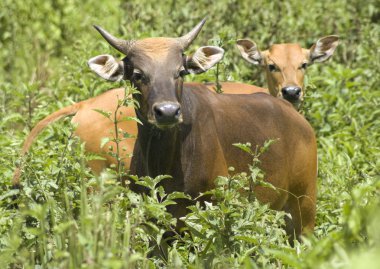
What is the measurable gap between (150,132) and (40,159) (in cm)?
93

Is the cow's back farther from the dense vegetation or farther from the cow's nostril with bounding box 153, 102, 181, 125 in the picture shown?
the cow's nostril with bounding box 153, 102, 181, 125

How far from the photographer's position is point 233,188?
577 cm

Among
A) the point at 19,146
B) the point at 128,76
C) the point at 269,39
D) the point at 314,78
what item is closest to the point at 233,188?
the point at 128,76

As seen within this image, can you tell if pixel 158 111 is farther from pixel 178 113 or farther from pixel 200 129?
pixel 200 129

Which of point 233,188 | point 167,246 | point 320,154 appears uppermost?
point 233,188

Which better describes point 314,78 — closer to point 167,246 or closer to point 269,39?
point 269,39

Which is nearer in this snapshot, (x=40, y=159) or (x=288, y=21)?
(x=40, y=159)

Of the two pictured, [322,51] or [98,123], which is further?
[322,51]

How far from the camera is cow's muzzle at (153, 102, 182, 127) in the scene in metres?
6.22

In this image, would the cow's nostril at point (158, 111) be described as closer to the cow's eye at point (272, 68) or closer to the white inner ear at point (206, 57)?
the white inner ear at point (206, 57)

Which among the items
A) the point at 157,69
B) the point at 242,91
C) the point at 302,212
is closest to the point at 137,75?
the point at 157,69

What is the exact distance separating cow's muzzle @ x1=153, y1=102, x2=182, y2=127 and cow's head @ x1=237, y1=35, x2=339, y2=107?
10.8ft

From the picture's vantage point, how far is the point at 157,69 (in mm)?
6703

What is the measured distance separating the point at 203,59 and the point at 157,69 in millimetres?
568
